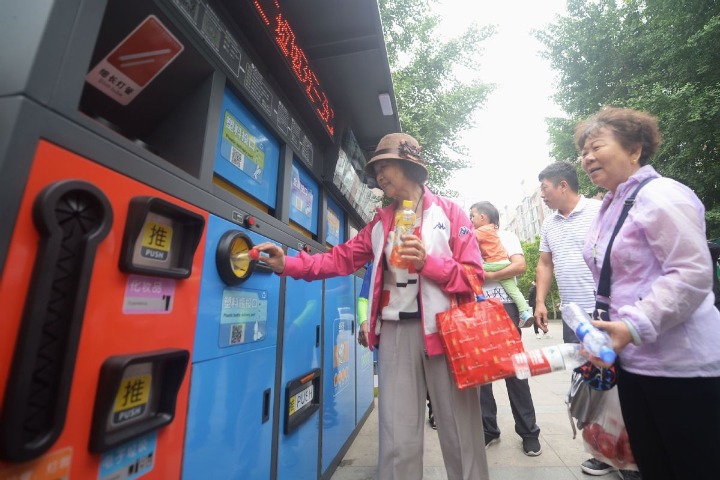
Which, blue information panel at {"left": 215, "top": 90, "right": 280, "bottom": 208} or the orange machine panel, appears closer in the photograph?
the orange machine panel

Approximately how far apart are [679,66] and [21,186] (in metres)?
14.0

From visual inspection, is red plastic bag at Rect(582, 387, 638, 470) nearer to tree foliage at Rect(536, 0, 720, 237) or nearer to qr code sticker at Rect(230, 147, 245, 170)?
qr code sticker at Rect(230, 147, 245, 170)

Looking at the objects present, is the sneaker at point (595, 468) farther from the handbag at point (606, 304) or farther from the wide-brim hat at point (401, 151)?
the wide-brim hat at point (401, 151)

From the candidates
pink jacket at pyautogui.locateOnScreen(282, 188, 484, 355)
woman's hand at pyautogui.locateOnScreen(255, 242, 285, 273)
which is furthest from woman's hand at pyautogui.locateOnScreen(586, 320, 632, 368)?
woman's hand at pyautogui.locateOnScreen(255, 242, 285, 273)

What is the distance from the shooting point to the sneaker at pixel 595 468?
2.34 metres

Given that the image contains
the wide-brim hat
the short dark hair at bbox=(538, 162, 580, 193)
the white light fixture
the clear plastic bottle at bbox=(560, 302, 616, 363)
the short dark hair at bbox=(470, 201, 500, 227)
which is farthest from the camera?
the short dark hair at bbox=(470, 201, 500, 227)

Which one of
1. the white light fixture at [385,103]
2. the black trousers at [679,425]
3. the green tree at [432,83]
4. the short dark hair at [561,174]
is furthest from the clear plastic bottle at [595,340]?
the green tree at [432,83]

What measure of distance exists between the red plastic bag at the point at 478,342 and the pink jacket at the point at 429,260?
0.33 ft

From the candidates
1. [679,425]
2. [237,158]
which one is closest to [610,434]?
[679,425]

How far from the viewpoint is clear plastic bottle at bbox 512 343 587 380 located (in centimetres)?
127

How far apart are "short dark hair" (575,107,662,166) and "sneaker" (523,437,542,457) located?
7.59 ft

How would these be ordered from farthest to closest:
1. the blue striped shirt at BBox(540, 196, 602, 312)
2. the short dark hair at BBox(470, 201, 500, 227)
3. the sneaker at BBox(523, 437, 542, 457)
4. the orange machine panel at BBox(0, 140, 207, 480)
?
the short dark hair at BBox(470, 201, 500, 227), the sneaker at BBox(523, 437, 542, 457), the blue striped shirt at BBox(540, 196, 602, 312), the orange machine panel at BBox(0, 140, 207, 480)

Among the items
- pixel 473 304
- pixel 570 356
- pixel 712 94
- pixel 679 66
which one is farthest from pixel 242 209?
pixel 679 66

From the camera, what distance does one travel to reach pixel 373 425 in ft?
11.7
